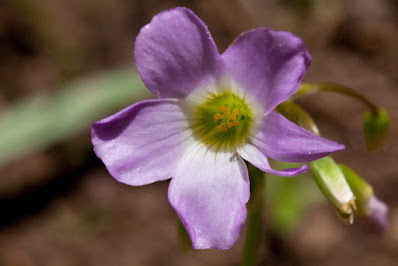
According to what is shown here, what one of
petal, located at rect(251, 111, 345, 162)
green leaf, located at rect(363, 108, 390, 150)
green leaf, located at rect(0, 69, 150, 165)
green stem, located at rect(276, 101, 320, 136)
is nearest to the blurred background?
green leaf, located at rect(0, 69, 150, 165)

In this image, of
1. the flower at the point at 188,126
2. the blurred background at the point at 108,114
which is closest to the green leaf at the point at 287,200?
the blurred background at the point at 108,114

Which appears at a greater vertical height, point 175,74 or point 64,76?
point 175,74

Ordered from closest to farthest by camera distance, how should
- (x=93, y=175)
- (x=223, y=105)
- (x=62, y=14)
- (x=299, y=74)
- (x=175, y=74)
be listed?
(x=299, y=74) → (x=175, y=74) → (x=223, y=105) → (x=93, y=175) → (x=62, y=14)

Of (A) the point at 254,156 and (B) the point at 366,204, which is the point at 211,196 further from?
(B) the point at 366,204

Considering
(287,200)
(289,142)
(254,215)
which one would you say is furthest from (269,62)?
(287,200)

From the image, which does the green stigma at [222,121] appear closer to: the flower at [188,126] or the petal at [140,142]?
the flower at [188,126]

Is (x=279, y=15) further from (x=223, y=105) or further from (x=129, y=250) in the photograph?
(x=223, y=105)

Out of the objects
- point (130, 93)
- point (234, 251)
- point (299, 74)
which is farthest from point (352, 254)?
point (299, 74)

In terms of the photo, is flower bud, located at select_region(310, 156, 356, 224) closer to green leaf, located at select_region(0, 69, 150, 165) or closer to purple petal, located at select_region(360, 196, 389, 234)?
purple petal, located at select_region(360, 196, 389, 234)
